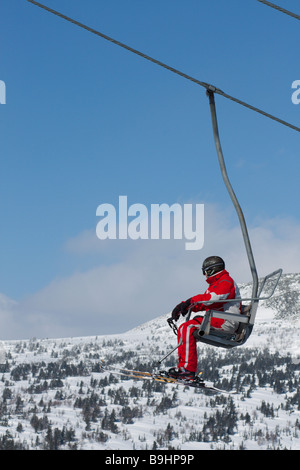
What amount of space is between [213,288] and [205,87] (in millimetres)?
3290

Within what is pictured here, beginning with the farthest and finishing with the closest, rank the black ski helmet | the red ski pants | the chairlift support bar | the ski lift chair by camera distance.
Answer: the red ski pants, the black ski helmet, the ski lift chair, the chairlift support bar

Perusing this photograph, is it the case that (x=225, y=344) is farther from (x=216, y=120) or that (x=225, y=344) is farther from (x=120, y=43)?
(x=120, y=43)

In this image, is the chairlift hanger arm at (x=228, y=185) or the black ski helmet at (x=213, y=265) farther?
the black ski helmet at (x=213, y=265)

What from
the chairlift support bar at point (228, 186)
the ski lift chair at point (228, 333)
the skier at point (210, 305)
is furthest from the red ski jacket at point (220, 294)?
the chairlift support bar at point (228, 186)

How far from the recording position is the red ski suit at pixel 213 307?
10.6 m

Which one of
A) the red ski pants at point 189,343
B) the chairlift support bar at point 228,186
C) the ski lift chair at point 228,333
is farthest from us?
the red ski pants at point 189,343

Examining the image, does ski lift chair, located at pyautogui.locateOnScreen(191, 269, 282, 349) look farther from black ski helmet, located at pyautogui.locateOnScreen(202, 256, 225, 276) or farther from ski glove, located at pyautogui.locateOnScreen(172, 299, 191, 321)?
black ski helmet, located at pyautogui.locateOnScreen(202, 256, 225, 276)

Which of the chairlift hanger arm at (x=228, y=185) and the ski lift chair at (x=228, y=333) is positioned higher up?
the chairlift hanger arm at (x=228, y=185)

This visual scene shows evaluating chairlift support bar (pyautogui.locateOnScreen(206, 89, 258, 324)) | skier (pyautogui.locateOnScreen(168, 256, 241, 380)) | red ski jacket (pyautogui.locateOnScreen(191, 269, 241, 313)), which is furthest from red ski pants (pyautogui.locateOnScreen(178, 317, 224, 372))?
chairlift support bar (pyautogui.locateOnScreen(206, 89, 258, 324))

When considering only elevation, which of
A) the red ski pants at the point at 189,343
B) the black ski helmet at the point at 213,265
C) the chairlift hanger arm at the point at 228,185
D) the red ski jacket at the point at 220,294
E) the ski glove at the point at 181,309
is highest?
the chairlift hanger arm at the point at 228,185

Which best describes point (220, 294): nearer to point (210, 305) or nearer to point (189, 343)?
point (210, 305)

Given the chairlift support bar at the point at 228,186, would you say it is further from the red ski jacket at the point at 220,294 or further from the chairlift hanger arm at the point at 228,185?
the red ski jacket at the point at 220,294

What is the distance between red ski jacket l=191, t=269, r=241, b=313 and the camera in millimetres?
10570

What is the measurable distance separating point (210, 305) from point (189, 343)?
777 mm
